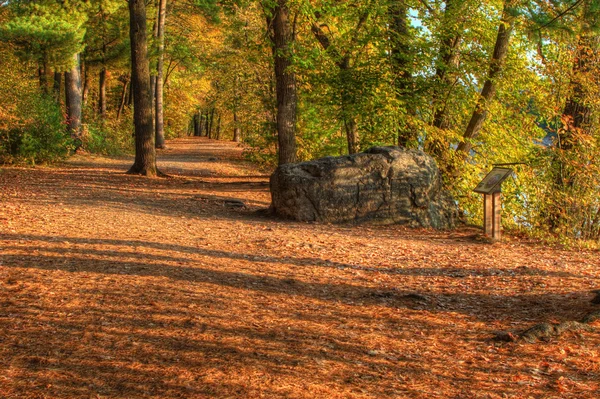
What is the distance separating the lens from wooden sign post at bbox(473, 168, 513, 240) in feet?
32.0

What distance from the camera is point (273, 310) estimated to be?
552cm

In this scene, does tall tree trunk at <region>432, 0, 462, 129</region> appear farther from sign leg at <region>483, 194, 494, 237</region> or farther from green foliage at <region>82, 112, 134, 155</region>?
green foliage at <region>82, 112, 134, 155</region>

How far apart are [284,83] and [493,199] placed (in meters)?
6.01

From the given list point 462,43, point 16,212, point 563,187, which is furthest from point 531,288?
point 462,43

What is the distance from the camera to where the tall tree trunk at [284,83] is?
1355cm

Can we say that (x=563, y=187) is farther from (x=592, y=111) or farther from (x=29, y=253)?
(x=29, y=253)

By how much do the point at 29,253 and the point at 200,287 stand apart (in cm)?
239

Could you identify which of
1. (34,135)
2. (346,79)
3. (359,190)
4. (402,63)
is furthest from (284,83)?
(34,135)

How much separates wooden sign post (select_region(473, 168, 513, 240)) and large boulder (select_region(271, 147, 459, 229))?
1.42 m

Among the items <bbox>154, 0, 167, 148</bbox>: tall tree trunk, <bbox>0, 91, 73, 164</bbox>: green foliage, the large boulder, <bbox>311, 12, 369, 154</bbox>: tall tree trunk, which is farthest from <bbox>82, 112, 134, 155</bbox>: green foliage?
the large boulder

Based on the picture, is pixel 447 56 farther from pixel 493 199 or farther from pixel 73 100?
pixel 73 100

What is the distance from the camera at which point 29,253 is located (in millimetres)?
6941

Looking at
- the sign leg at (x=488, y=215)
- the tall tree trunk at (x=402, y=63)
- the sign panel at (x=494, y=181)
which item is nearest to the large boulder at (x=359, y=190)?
the sign leg at (x=488, y=215)

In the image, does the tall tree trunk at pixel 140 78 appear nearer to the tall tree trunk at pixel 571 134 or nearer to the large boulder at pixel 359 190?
the large boulder at pixel 359 190
